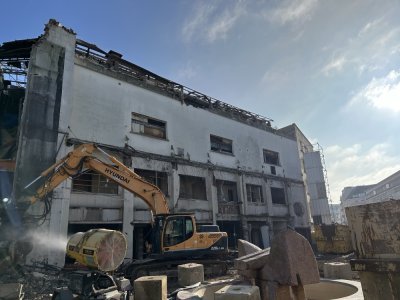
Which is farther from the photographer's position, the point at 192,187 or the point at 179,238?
the point at 192,187

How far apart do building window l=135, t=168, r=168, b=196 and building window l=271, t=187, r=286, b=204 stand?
474 inches

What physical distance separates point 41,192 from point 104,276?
3.70 metres

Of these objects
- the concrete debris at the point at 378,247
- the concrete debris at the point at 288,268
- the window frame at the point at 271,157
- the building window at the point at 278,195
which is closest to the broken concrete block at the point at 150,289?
the concrete debris at the point at 288,268

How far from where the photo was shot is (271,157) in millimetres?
27156

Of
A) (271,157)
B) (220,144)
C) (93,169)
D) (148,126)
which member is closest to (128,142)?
(148,126)

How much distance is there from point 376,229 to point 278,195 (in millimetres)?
24740

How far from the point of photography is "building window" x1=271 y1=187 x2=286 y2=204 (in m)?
26.3

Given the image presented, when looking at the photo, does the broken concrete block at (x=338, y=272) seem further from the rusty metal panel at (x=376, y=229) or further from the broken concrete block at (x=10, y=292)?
the broken concrete block at (x=10, y=292)

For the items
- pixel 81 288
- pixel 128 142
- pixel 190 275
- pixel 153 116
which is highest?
pixel 153 116

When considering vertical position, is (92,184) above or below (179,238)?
above

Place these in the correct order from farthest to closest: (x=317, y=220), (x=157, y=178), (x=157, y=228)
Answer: (x=317, y=220)
(x=157, y=178)
(x=157, y=228)

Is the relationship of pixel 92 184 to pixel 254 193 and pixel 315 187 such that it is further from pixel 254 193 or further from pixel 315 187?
pixel 315 187

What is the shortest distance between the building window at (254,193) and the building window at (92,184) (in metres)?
11.5

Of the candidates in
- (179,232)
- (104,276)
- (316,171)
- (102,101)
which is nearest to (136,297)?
(104,276)
